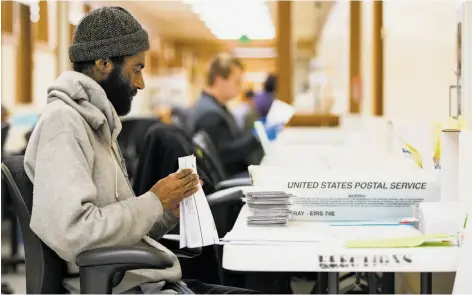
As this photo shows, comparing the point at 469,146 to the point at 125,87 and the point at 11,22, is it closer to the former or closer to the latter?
the point at 125,87

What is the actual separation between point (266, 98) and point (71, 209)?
6866 millimetres

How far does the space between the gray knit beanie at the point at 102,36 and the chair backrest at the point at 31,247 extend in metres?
0.33

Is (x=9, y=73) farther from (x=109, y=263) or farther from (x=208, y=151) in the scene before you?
(x=109, y=263)

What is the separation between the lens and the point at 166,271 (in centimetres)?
203

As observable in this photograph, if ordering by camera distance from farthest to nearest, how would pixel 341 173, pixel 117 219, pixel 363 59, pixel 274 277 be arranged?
pixel 363 59 → pixel 274 277 → pixel 341 173 → pixel 117 219

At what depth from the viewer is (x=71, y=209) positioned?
1.73 metres

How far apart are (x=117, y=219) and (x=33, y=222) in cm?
22

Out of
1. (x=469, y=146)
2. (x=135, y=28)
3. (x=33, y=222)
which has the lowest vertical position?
(x=33, y=222)

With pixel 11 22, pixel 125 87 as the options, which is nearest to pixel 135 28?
pixel 125 87

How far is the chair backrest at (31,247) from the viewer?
1920 mm

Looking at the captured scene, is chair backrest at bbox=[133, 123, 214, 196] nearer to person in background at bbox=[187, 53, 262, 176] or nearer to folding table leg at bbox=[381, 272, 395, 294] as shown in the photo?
folding table leg at bbox=[381, 272, 395, 294]

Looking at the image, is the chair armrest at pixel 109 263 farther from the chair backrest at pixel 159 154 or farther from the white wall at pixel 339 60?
the white wall at pixel 339 60

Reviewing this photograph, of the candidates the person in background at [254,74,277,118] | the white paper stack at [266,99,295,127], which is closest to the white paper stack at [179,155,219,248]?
the white paper stack at [266,99,295,127]

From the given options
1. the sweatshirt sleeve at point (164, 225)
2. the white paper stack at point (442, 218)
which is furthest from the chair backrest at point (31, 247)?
the white paper stack at point (442, 218)
